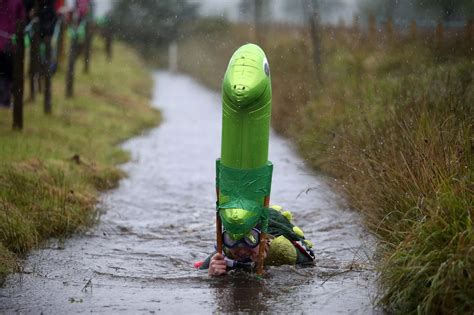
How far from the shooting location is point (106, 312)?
572cm

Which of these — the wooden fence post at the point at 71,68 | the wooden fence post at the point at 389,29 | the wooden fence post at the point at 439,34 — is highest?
the wooden fence post at the point at 439,34

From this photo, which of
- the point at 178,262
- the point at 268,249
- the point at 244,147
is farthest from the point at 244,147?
the point at 178,262

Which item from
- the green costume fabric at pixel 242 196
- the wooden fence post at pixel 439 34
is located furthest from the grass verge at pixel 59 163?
the wooden fence post at pixel 439 34

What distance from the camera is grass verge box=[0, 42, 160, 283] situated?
7387mm

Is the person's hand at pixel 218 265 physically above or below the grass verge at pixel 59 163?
above

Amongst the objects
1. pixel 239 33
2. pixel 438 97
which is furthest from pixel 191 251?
pixel 239 33

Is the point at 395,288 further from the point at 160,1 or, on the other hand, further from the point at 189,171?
the point at 160,1

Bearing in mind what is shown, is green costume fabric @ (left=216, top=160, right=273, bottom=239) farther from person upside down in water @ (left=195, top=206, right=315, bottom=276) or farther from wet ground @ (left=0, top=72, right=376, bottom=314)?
wet ground @ (left=0, top=72, right=376, bottom=314)

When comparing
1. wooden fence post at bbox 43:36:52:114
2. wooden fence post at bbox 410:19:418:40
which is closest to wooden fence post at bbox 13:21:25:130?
wooden fence post at bbox 43:36:52:114

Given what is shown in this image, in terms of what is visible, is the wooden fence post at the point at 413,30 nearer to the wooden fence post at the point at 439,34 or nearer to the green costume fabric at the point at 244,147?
the wooden fence post at the point at 439,34

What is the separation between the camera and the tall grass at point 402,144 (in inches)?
201

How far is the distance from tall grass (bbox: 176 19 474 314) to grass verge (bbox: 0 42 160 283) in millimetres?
2773

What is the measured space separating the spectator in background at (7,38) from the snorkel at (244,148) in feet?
22.1

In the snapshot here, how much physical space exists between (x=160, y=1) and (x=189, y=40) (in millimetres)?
5451
